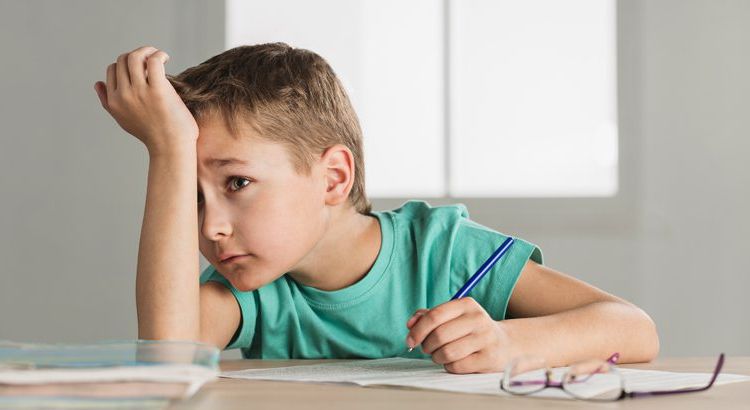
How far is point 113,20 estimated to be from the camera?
3043 mm

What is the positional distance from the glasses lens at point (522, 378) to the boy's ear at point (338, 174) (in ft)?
1.62

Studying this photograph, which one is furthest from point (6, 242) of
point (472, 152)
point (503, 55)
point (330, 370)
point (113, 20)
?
point (330, 370)

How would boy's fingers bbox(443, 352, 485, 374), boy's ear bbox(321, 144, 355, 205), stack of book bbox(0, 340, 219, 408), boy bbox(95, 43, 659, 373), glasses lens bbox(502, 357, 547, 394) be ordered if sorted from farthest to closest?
1. boy's ear bbox(321, 144, 355, 205)
2. boy bbox(95, 43, 659, 373)
3. boy's fingers bbox(443, 352, 485, 374)
4. glasses lens bbox(502, 357, 547, 394)
5. stack of book bbox(0, 340, 219, 408)

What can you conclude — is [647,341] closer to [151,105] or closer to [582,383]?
[582,383]

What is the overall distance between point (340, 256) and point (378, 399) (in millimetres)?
600

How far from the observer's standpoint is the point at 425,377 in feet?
2.66

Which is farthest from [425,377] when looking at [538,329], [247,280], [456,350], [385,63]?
[385,63]

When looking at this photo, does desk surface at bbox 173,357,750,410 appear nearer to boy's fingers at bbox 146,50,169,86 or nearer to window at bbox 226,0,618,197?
boy's fingers at bbox 146,50,169,86

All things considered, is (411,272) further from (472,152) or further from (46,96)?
(46,96)

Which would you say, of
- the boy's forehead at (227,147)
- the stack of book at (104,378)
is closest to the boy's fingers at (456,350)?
the stack of book at (104,378)

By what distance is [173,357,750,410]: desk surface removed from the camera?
638mm

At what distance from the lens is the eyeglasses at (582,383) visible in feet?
2.19

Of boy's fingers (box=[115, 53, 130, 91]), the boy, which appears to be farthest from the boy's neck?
boy's fingers (box=[115, 53, 130, 91])

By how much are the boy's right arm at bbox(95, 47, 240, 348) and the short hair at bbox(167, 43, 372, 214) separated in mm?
53
